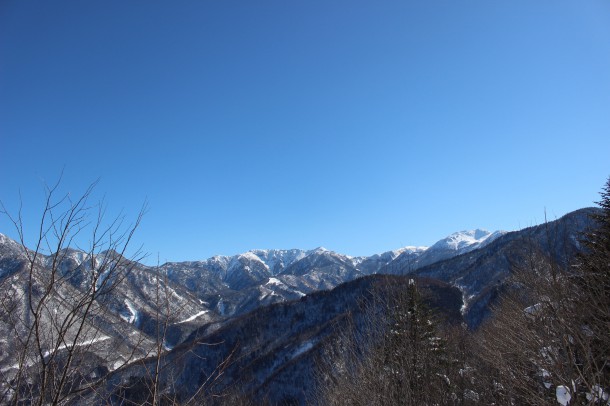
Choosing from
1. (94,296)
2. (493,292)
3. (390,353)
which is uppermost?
(94,296)

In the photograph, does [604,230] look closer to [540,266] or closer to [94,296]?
[540,266]

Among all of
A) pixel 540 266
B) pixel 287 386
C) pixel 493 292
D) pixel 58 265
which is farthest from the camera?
pixel 493 292

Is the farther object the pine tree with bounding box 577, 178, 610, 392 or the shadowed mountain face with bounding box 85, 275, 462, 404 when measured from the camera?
the shadowed mountain face with bounding box 85, 275, 462, 404

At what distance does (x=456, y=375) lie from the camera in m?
21.8

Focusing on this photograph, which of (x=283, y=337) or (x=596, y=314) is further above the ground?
(x=596, y=314)

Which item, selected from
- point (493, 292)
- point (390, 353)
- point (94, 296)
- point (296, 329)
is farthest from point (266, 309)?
point (94, 296)

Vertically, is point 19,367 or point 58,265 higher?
point 58,265

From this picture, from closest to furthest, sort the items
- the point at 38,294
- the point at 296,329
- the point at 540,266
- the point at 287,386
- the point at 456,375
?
the point at 38,294 → the point at 540,266 → the point at 456,375 → the point at 287,386 → the point at 296,329

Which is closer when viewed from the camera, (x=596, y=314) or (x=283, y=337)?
(x=596, y=314)

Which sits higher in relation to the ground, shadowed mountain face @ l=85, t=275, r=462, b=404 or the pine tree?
the pine tree

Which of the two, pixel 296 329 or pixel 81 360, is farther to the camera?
pixel 296 329

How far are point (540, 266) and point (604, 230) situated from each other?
3.43 metres

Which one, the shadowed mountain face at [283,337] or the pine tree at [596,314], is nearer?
the pine tree at [596,314]

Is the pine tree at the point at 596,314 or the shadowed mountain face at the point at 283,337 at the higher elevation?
the pine tree at the point at 596,314
